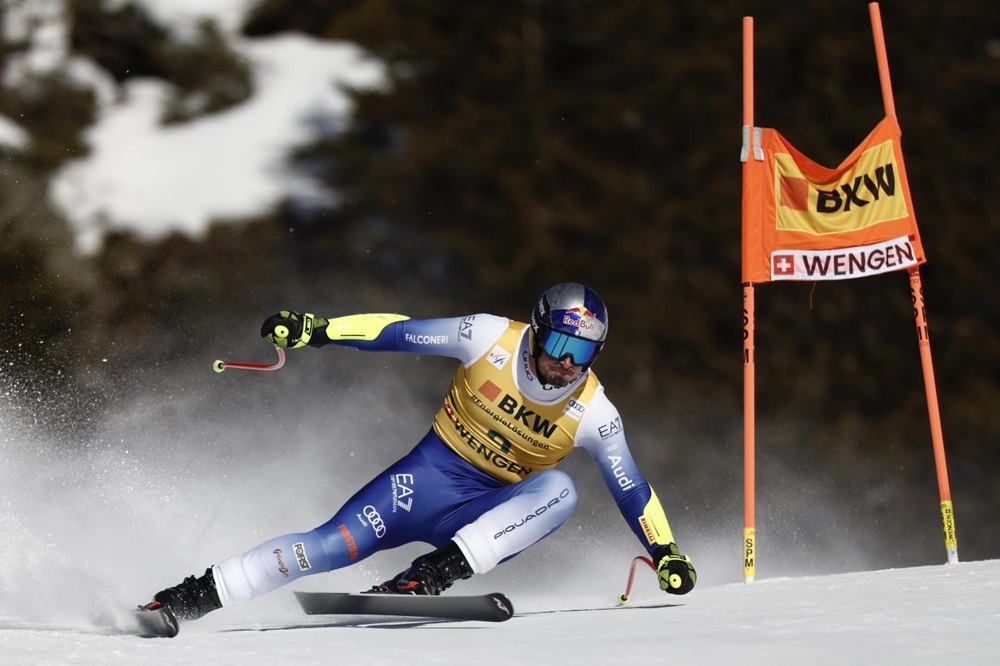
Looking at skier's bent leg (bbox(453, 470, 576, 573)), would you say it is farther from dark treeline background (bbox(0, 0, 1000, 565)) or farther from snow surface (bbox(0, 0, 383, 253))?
snow surface (bbox(0, 0, 383, 253))

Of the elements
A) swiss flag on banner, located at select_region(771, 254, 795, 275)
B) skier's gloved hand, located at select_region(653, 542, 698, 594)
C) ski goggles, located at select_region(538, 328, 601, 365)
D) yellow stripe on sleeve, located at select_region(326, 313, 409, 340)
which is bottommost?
skier's gloved hand, located at select_region(653, 542, 698, 594)

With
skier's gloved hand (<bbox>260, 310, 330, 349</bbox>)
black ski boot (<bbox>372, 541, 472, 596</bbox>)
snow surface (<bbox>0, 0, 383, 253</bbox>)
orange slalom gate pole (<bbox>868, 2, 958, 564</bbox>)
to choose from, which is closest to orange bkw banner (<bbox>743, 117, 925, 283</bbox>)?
orange slalom gate pole (<bbox>868, 2, 958, 564</bbox>)

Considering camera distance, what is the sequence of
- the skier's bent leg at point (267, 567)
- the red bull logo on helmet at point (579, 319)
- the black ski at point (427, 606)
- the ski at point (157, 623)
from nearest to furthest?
1. the ski at point (157, 623)
2. the black ski at point (427, 606)
3. the skier's bent leg at point (267, 567)
4. the red bull logo on helmet at point (579, 319)

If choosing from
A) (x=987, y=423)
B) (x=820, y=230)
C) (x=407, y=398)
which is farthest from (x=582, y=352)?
(x=987, y=423)

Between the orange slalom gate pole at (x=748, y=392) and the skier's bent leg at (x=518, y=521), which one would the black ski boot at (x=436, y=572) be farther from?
the orange slalom gate pole at (x=748, y=392)

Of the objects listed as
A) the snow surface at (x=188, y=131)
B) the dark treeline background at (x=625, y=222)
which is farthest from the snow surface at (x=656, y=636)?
the snow surface at (x=188, y=131)

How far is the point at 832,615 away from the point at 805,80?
11.8 m

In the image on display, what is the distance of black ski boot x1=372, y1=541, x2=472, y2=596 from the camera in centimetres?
425

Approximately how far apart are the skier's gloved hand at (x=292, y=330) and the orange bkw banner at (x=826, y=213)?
2.25 metres

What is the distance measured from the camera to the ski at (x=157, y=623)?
153 inches

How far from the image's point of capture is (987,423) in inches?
537

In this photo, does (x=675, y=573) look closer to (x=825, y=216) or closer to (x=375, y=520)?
(x=375, y=520)

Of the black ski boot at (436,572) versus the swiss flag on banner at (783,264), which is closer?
the black ski boot at (436,572)

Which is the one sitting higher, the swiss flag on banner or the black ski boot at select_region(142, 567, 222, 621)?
the swiss flag on banner
